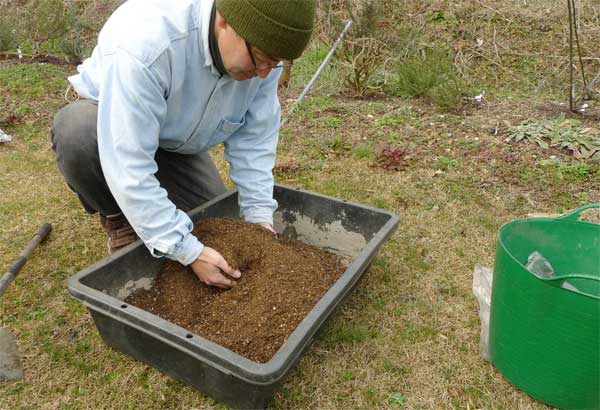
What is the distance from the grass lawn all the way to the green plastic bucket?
0.12 meters

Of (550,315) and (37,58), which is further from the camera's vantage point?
(37,58)

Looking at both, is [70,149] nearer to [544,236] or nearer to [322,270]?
[322,270]

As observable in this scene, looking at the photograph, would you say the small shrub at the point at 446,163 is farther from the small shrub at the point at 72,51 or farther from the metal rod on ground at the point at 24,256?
the small shrub at the point at 72,51

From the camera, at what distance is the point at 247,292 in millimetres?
1666

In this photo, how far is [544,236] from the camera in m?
1.71

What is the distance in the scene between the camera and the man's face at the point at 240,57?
143 cm

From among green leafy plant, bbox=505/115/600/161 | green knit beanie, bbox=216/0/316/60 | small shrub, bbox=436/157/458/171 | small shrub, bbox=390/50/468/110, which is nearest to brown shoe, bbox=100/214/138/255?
green knit beanie, bbox=216/0/316/60

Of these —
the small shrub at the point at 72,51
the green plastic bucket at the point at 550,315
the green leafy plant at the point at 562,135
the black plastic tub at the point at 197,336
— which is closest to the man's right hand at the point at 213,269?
the black plastic tub at the point at 197,336

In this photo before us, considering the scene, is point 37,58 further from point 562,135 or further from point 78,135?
point 562,135

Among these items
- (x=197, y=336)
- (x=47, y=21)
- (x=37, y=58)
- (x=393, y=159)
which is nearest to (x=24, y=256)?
(x=197, y=336)

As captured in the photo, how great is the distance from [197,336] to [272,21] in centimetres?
90

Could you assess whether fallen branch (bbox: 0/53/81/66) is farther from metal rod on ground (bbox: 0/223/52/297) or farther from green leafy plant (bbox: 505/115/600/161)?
green leafy plant (bbox: 505/115/600/161)

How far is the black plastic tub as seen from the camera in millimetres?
1264

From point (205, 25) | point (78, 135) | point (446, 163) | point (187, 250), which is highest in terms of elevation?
point (205, 25)
